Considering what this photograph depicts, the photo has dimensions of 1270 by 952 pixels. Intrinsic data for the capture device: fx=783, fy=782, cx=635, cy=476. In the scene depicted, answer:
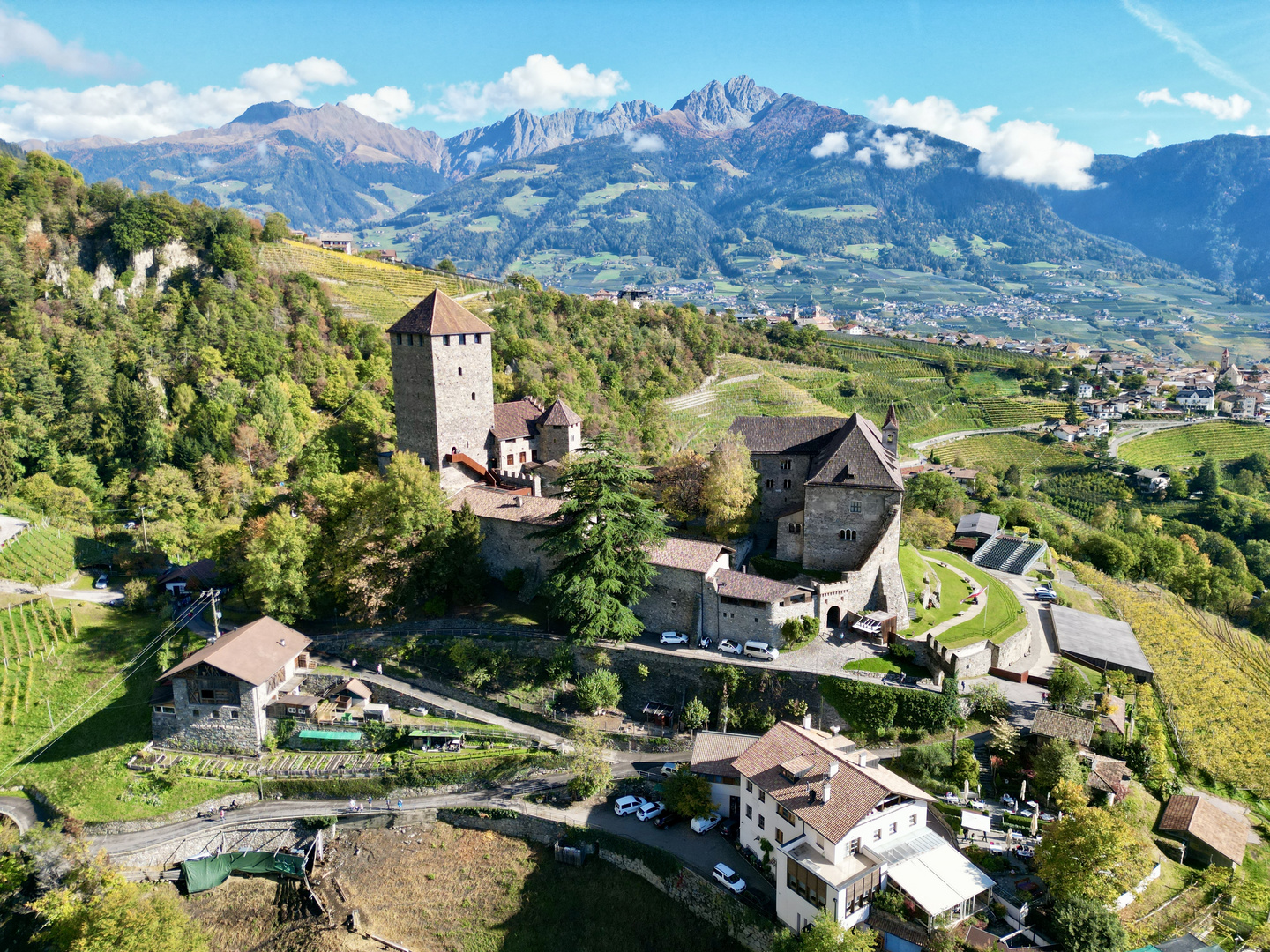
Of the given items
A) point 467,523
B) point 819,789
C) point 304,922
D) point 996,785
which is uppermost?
point 467,523

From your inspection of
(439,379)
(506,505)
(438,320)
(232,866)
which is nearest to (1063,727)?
(506,505)

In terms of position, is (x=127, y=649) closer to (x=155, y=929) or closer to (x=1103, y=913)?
(x=155, y=929)

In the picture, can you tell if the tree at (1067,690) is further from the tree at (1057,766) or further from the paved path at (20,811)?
the paved path at (20,811)

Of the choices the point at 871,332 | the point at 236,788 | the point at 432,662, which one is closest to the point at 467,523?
the point at 432,662

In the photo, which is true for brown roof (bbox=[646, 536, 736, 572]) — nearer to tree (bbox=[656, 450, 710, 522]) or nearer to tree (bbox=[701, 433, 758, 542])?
tree (bbox=[701, 433, 758, 542])

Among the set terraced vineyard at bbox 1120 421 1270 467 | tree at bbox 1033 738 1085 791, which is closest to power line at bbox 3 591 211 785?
tree at bbox 1033 738 1085 791

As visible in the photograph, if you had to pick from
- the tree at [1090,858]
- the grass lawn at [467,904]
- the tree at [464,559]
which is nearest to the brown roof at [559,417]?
the tree at [464,559]

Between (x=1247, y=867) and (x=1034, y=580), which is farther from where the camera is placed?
(x=1034, y=580)
